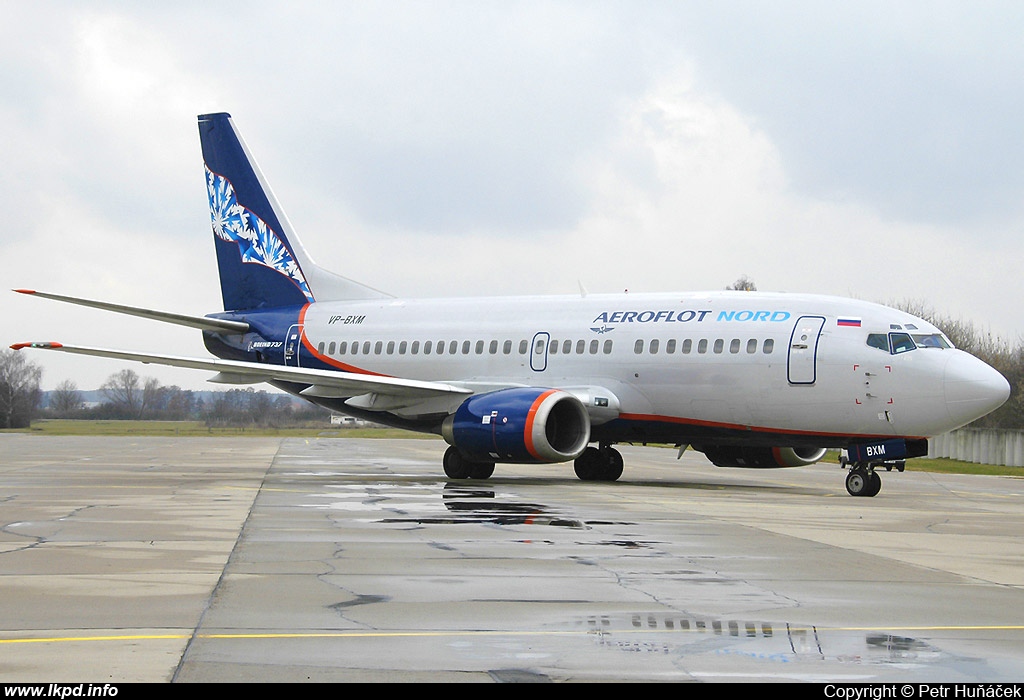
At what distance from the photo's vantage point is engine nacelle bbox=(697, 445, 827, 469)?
87.5 feet

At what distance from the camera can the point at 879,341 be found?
22688 mm

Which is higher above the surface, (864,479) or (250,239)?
(250,239)

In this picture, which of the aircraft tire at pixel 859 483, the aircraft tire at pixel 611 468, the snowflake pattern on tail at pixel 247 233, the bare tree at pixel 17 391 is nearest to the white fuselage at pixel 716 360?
the aircraft tire at pixel 859 483

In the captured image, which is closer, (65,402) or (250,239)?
(250,239)

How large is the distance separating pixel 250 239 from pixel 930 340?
1848 cm

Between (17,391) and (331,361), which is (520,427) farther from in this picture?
(17,391)

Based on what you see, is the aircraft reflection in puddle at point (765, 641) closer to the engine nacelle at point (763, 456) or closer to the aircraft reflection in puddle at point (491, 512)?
the aircraft reflection in puddle at point (491, 512)

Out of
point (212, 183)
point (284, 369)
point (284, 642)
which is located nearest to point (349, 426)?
point (212, 183)

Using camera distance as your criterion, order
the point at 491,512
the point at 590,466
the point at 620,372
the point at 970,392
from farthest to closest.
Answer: the point at 590,466 → the point at 620,372 → the point at 970,392 → the point at 491,512

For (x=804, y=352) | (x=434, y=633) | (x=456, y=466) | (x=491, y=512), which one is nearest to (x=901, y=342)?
(x=804, y=352)

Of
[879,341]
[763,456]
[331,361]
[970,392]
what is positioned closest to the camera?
[970,392]

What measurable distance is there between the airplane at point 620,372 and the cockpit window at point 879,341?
3cm

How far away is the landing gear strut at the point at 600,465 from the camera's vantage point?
91.6 feet

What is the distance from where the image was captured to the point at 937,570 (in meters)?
11.3
